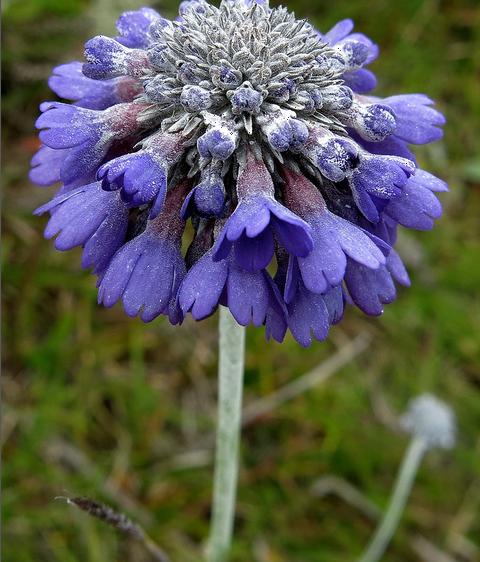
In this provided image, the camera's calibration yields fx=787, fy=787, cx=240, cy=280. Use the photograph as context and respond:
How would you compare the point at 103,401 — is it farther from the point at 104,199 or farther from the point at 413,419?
the point at 104,199

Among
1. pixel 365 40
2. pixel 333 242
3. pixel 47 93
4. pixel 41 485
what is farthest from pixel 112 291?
pixel 47 93

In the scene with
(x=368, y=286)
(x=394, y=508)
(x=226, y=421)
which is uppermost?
(x=368, y=286)

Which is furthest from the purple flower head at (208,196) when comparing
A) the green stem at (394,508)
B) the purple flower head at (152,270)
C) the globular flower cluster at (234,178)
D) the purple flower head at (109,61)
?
the green stem at (394,508)

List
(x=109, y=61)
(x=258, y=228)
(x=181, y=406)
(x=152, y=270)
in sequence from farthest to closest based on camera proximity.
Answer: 1. (x=181, y=406)
2. (x=109, y=61)
3. (x=152, y=270)
4. (x=258, y=228)

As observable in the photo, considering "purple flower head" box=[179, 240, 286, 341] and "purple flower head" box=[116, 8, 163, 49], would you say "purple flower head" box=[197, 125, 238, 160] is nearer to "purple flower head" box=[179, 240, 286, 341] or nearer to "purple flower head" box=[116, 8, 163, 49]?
"purple flower head" box=[179, 240, 286, 341]

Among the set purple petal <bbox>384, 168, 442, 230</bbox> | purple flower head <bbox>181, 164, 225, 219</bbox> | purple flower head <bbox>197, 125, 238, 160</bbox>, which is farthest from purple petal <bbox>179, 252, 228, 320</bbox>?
purple petal <bbox>384, 168, 442, 230</bbox>

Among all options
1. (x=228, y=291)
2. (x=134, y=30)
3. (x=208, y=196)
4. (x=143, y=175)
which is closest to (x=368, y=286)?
(x=228, y=291)

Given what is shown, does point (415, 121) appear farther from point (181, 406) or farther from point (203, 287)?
point (181, 406)

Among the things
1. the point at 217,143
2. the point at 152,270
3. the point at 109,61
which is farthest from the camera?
the point at 109,61
